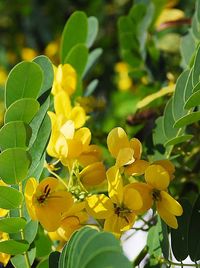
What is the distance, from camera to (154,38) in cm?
146

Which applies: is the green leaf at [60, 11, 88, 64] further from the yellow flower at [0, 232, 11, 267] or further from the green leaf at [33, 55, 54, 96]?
the yellow flower at [0, 232, 11, 267]

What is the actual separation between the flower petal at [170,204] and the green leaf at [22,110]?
17cm

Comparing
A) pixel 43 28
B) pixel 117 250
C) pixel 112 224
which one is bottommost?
pixel 43 28

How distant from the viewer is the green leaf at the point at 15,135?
2.52 ft

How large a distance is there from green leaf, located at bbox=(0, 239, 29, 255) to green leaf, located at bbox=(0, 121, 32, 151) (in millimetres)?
115

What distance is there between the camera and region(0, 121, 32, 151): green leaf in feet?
2.52

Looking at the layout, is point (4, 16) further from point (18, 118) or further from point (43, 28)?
point (18, 118)

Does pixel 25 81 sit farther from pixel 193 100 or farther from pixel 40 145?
pixel 193 100

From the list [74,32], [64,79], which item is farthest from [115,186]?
[74,32]

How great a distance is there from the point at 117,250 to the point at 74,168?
0.25 meters

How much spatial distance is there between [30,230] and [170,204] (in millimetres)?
173

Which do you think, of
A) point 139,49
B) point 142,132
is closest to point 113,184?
point 142,132

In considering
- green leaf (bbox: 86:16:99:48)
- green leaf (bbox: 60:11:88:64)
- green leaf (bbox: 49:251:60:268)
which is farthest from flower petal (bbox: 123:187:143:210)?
green leaf (bbox: 86:16:99:48)

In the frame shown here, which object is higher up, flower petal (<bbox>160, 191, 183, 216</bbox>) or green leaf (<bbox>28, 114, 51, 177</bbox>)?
green leaf (<bbox>28, 114, 51, 177</bbox>)
